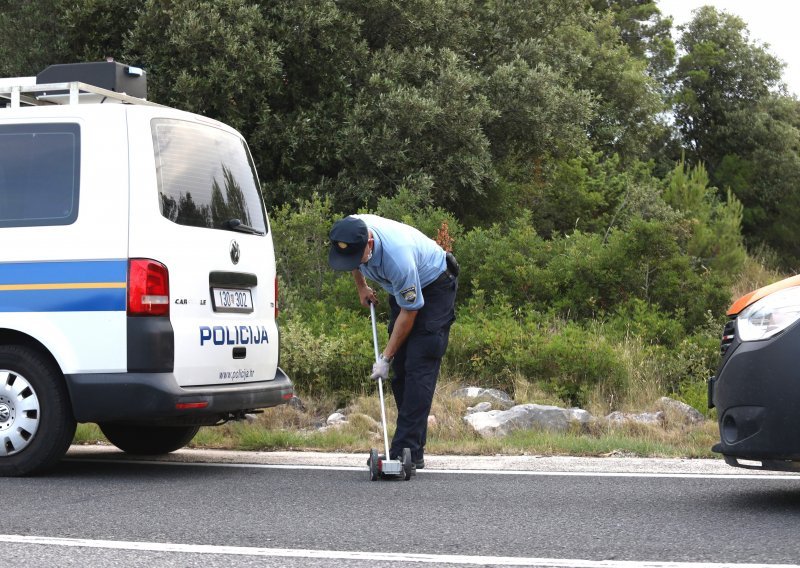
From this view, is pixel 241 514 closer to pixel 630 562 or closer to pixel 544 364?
pixel 630 562

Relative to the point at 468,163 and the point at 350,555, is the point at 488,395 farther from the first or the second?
the point at 468,163

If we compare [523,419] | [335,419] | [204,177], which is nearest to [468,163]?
[335,419]

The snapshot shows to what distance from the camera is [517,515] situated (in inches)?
220

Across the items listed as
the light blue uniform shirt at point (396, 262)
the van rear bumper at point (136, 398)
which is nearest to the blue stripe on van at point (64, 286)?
the van rear bumper at point (136, 398)

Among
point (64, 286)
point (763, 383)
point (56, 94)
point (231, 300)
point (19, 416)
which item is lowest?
point (19, 416)

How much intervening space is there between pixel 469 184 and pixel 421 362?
419 inches

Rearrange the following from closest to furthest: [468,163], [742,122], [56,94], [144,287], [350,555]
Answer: [350,555] → [144,287] → [56,94] → [468,163] → [742,122]

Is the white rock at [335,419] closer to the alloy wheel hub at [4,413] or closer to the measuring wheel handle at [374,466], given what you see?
the measuring wheel handle at [374,466]

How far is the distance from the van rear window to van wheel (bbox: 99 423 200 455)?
1.74 meters

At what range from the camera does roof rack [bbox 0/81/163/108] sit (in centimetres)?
726

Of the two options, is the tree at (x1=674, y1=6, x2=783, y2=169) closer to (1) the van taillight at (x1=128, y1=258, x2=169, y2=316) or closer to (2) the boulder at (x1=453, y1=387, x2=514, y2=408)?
(2) the boulder at (x1=453, y1=387, x2=514, y2=408)

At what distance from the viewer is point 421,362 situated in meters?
7.16

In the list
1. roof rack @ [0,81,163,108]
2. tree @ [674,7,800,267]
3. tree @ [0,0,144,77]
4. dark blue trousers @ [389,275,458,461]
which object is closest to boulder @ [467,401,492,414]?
dark blue trousers @ [389,275,458,461]

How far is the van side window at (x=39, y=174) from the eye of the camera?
6941 millimetres
